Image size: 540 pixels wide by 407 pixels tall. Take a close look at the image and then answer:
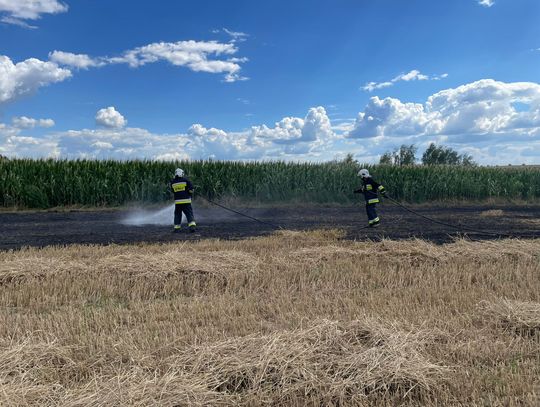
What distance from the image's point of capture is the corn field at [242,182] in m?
19.2

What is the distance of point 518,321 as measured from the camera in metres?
4.64

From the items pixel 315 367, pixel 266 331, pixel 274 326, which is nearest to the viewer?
pixel 315 367

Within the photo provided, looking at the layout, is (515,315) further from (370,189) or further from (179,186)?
(179,186)

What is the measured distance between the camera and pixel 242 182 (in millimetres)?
21344

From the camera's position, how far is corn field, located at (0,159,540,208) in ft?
63.0

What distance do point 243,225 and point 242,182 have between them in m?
7.62

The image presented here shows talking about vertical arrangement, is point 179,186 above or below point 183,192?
above

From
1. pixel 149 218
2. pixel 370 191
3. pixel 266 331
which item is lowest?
pixel 149 218

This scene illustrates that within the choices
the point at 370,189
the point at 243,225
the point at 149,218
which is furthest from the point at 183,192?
the point at 370,189

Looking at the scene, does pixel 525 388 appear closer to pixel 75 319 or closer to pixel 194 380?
pixel 194 380

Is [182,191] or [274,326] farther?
[182,191]

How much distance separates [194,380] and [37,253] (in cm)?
673

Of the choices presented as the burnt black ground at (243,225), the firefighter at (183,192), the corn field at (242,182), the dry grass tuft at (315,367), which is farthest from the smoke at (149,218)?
the dry grass tuft at (315,367)

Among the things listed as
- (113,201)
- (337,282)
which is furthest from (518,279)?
A: (113,201)
